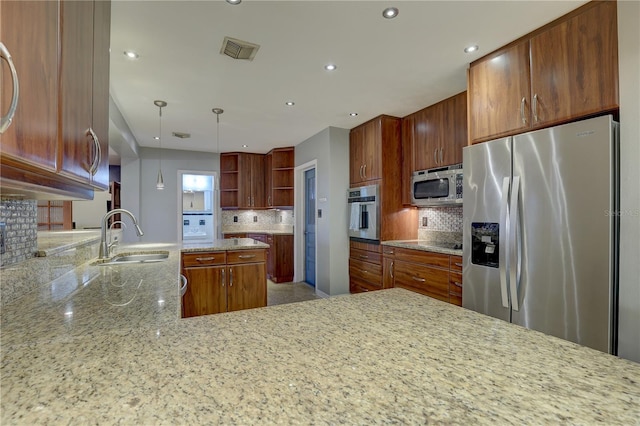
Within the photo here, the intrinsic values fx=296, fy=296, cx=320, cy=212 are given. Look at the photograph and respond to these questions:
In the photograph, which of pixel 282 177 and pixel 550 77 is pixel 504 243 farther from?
pixel 282 177

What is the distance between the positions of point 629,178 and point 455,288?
4.74 feet

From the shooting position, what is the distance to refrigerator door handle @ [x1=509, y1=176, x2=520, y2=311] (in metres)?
1.96

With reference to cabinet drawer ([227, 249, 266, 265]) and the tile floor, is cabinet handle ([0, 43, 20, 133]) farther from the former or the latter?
the tile floor

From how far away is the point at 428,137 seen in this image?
340 centimetres

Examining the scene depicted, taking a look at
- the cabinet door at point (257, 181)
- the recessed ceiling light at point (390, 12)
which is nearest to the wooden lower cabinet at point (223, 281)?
the recessed ceiling light at point (390, 12)

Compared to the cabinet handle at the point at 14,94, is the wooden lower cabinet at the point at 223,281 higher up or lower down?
lower down

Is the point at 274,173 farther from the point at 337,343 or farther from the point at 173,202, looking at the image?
the point at 337,343

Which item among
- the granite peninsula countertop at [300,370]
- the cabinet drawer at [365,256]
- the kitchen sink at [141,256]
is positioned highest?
the granite peninsula countertop at [300,370]

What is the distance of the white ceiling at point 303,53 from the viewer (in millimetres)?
1798

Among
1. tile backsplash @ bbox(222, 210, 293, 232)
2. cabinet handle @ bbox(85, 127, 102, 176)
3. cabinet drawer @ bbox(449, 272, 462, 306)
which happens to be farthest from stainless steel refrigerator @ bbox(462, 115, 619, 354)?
tile backsplash @ bbox(222, 210, 293, 232)

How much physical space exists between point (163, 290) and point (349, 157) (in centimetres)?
336

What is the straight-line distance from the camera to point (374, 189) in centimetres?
374

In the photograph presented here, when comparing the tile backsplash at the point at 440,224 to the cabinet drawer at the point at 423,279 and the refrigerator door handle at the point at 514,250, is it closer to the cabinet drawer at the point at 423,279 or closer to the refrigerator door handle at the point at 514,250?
the cabinet drawer at the point at 423,279

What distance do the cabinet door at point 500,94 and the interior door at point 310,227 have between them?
9.49ft
